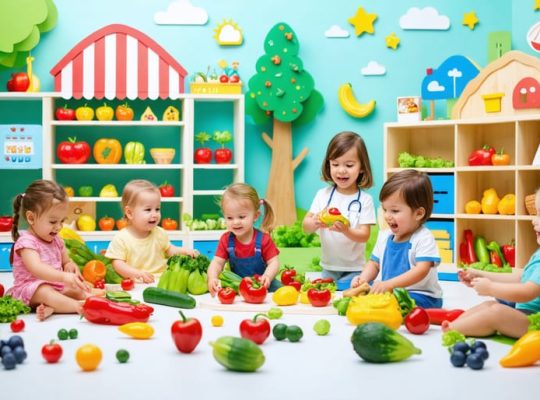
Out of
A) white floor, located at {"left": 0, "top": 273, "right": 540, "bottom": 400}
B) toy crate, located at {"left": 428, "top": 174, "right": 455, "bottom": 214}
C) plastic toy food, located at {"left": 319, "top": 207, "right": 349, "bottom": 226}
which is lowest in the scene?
white floor, located at {"left": 0, "top": 273, "right": 540, "bottom": 400}

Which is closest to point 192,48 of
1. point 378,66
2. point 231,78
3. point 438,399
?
point 231,78

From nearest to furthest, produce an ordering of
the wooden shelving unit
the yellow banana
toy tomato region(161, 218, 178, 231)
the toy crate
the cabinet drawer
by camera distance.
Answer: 1. the wooden shelving unit
2. the toy crate
3. the cabinet drawer
4. toy tomato region(161, 218, 178, 231)
5. the yellow banana

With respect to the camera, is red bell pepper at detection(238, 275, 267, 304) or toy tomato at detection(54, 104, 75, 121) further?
toy tomato at detection(54, 104, 75, 121)

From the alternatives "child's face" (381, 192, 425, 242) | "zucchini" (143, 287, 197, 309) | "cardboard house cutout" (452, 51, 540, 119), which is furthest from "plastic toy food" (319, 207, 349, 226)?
"cardboard house cutout" (452, 51, 540, 119)

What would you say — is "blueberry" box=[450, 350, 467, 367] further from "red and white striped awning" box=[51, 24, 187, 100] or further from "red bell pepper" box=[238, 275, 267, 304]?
"red and white striped awning" box=[51, 24, 187, 100]

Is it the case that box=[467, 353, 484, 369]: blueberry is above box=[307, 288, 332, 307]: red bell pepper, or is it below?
below

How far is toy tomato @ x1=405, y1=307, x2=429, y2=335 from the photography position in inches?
138

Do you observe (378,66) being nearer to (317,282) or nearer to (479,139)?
(479,139)

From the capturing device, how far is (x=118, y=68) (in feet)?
22.9

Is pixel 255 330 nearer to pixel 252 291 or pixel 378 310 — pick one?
pixel 378 310

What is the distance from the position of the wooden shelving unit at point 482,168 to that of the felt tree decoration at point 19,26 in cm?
308

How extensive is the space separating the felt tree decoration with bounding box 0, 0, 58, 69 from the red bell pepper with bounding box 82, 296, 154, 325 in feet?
12.1

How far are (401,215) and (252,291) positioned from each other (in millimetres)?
865

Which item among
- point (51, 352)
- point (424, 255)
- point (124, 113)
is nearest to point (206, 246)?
point (124, 113)
